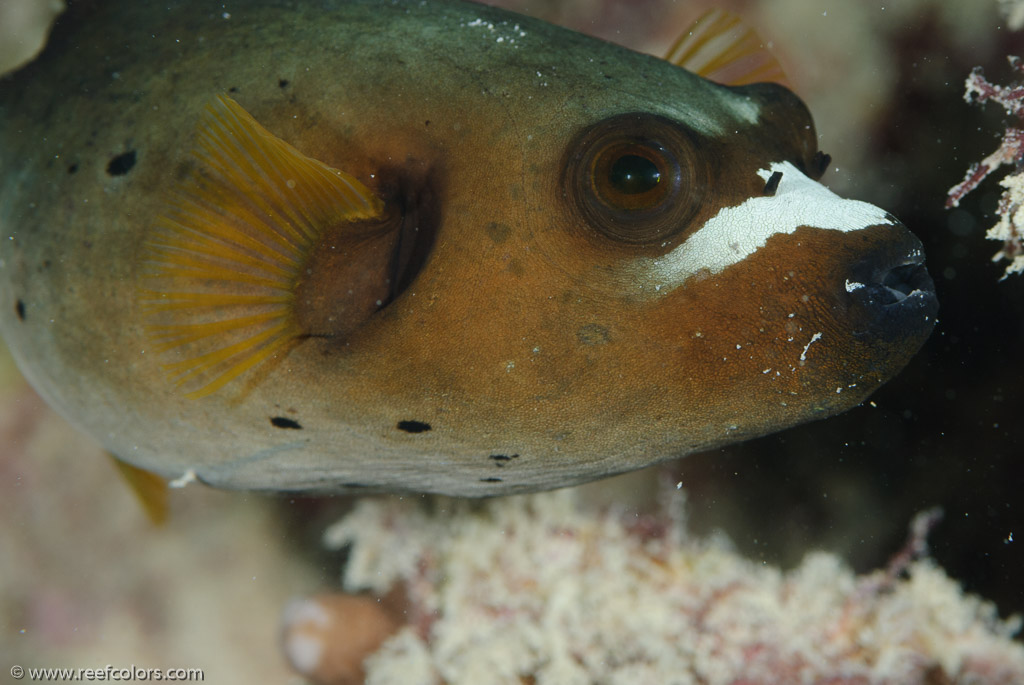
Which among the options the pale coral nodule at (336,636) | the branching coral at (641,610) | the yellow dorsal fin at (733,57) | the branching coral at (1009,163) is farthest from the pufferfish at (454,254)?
the pale coral nodule at (336,636)

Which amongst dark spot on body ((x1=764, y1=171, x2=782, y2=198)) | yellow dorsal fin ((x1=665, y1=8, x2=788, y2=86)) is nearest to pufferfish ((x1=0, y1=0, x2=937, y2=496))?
dark spot on body ((x1=764, y1=171, x2=782, y2=198))

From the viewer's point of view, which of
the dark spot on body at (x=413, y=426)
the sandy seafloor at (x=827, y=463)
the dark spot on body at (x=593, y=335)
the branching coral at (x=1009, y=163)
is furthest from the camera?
the sandy seafloor at (x=827, y=463)

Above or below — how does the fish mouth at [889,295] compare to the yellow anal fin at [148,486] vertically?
above

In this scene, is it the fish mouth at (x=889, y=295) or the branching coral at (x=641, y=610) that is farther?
the branching coral at (x=641, y=610)

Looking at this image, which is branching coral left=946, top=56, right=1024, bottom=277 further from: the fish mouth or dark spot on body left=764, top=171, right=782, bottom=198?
dark spot on body left=764, top=171, right=782, bottom=198

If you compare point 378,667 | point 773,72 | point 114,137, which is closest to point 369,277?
point 114,137

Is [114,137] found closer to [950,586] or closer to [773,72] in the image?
[773,72]

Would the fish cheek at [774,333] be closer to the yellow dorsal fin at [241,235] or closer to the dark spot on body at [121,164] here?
the yellow dorsal fin at [241,235]
